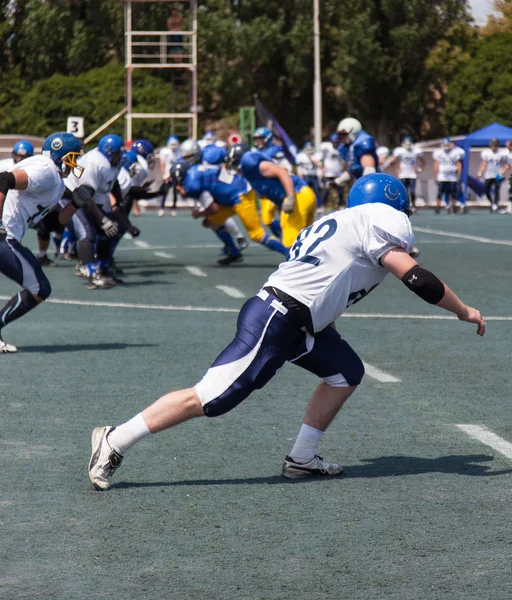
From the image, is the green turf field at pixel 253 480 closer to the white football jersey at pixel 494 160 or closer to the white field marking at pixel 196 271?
the white field marking at pixel 196 271

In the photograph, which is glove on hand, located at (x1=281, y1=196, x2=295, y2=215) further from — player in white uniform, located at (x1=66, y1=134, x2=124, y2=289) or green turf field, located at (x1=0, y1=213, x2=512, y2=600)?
green turf field, located at (x1=0, y1=213, x2=512, y2=600)

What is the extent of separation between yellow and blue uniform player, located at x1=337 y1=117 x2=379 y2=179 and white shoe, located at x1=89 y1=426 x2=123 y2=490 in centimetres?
1145

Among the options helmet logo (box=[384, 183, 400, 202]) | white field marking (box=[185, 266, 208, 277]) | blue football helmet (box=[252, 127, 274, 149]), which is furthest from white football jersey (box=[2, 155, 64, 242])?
blue football helmet (box=[252, 127, 274, 149])

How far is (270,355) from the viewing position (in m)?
5.44

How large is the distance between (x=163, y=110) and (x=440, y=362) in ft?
126

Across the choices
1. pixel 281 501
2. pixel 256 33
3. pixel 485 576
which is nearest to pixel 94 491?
pixel 281 501

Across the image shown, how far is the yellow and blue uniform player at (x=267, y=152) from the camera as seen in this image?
57.5ft

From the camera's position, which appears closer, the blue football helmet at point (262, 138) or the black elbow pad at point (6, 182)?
the black elbow pad at point (6, 182)

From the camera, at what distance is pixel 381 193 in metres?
5.50

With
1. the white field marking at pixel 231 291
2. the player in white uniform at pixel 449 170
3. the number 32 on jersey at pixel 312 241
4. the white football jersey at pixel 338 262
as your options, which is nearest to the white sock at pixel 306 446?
the white football jersey at pixel 338 262

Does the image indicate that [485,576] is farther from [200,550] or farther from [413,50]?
[413,50]

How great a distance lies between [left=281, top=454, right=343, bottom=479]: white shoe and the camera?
5.77 metres

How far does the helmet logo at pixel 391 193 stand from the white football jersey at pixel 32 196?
435 cm

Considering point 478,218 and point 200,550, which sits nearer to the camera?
point 200,550
